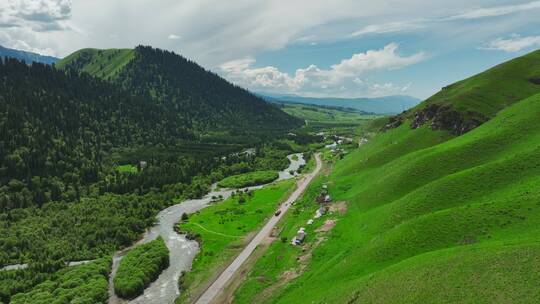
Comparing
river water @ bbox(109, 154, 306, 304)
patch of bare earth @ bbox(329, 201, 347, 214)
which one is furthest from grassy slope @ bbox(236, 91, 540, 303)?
river water @ bbox(109, 154, 306, 304)

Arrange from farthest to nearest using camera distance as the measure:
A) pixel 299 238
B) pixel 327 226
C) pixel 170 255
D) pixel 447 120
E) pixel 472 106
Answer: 1. pixel 472 106
2. pixel 447 120
3. pixel 170 255
4. pixel 327 226
5. pixel 299 238

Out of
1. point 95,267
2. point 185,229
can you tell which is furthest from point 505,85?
point 95,267

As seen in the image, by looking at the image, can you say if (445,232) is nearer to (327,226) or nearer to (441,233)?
(441,233)

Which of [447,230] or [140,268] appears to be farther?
[140,268]

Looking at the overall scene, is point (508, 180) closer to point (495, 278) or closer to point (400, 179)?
point (400, 179)

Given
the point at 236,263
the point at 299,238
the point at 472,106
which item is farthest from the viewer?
the point at 472,106

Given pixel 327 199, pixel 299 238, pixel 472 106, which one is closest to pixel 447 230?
pixel 299 238

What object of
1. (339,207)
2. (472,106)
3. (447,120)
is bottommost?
(339,207)
